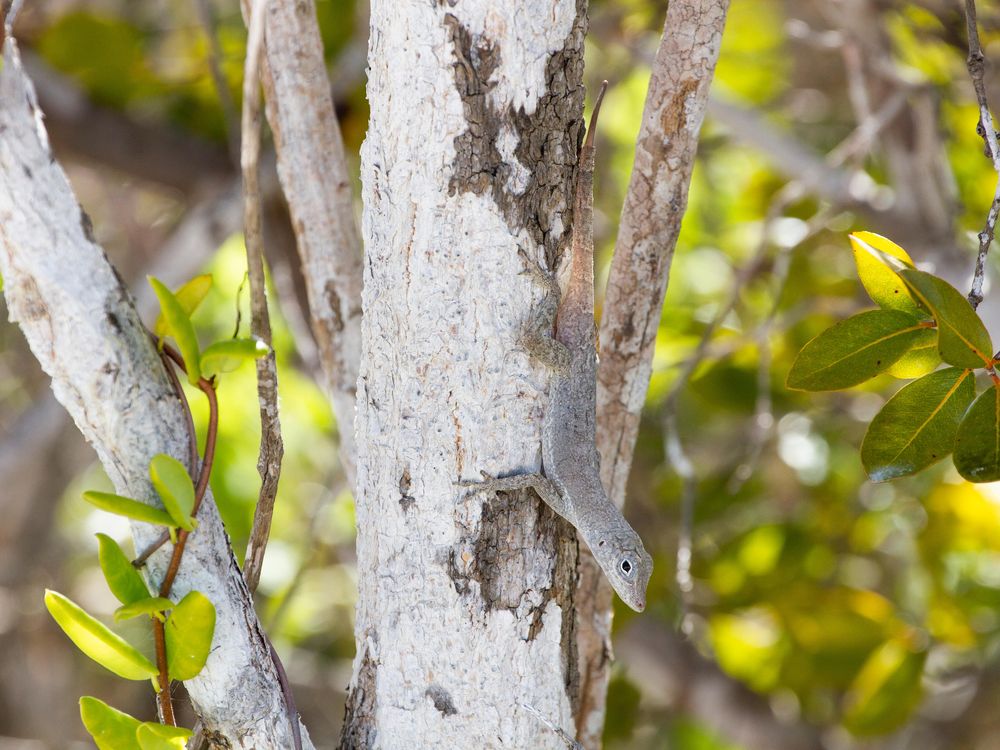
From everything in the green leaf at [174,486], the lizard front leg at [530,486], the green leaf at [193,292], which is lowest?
the green leaf at [174,486]

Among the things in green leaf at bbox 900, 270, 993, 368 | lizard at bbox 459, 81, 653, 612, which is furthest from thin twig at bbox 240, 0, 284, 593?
green leaf at bbox 900, 270, 993, 368

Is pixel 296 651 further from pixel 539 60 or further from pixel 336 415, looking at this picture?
pixel 539 60

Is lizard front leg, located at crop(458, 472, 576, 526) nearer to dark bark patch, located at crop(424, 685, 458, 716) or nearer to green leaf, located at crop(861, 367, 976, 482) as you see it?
dark bark patch, located at crop(424, 685, 458, 716)

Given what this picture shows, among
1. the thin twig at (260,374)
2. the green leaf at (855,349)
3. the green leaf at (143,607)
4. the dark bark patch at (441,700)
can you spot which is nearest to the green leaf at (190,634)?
the green leaf at (143,607)

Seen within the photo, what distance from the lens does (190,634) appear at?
1.11m

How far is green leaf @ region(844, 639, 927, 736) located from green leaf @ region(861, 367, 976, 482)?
1.61 m

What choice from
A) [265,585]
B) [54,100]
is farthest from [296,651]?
[54,100]

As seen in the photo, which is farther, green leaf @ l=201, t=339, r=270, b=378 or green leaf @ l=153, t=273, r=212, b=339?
green leaf @ l=153, t=273, r=212, b=339

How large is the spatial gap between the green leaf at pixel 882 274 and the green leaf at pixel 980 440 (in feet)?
0.47

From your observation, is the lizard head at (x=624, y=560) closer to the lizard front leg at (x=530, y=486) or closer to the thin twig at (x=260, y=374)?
the lizard front leg at (x=530, y=486)

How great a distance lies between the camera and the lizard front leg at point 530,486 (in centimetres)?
127

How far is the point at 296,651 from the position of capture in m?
4.41

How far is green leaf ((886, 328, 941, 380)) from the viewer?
1262mm

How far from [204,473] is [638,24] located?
8.95 ft
